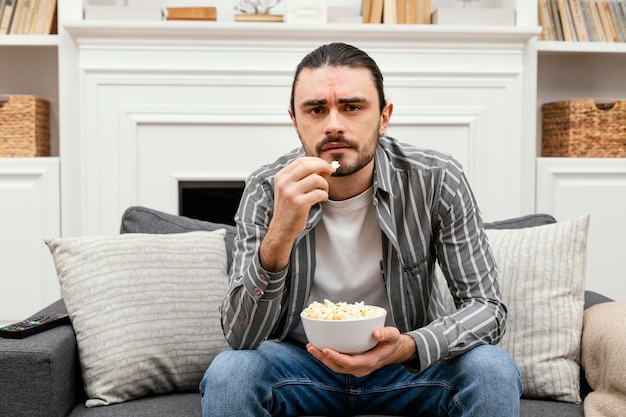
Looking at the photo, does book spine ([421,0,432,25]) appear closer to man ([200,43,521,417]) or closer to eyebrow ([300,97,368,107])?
man ([200,43,521,417])

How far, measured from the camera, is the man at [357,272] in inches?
54.6

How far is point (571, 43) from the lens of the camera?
2926 mm

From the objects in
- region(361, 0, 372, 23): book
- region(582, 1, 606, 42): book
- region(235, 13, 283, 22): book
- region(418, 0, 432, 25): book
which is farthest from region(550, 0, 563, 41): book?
region(235, 13, 283, 22): book

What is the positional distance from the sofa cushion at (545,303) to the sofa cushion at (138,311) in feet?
2.27

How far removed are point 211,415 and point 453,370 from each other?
48 cm

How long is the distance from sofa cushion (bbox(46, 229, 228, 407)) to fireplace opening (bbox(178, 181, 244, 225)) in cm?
99

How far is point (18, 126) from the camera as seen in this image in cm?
278

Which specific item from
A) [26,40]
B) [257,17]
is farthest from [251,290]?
[26,40]

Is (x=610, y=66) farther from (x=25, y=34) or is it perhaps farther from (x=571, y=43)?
(x=25, y=34)

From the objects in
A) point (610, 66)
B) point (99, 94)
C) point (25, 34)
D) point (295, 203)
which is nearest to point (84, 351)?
point (295, 203)

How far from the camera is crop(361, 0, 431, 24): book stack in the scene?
279 cm

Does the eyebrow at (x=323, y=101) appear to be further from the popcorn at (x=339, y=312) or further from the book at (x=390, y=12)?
the book at (x=390, y=12)

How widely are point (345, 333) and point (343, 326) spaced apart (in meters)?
0.02

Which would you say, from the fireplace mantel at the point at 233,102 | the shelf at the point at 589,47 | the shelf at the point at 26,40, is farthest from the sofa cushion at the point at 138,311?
the shelf at the point at 589,47
